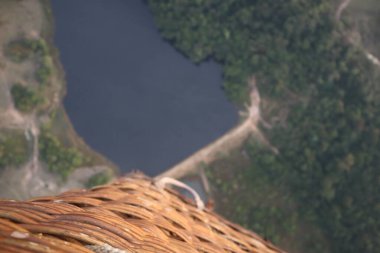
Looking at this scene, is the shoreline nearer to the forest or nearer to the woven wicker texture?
the forest

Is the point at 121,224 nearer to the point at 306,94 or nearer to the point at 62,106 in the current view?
the point at 62,106

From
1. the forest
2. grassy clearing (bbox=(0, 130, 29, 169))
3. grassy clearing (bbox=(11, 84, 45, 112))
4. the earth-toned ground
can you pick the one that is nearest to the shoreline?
the earth-toned ground

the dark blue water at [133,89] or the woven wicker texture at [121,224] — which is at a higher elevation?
the dark blue water at [133,89]

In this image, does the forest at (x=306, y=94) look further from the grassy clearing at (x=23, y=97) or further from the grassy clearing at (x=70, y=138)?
the grassy clearing at (x=23, y=97)

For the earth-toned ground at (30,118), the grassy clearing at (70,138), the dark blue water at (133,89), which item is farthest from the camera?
the dark blue water at (133,89)

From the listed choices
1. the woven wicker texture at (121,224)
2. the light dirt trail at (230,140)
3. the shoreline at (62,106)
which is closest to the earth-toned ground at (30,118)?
the shoreline at (62,106)

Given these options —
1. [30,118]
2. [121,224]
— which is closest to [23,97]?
[30,118]

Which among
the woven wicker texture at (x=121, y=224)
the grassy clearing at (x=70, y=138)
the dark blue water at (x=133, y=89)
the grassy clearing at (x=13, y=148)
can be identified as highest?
the dark blue water at (x=133, y=89)

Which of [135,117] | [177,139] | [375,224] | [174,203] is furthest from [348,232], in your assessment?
[174,203]

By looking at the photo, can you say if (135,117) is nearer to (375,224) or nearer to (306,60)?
(306,60)
